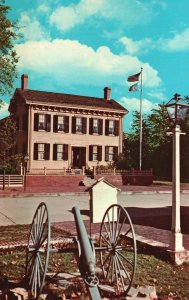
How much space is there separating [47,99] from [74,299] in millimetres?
31783

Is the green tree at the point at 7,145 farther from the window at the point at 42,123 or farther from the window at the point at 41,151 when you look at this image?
the window at the point at 42,123

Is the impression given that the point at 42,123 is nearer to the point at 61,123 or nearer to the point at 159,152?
the point at 61,123

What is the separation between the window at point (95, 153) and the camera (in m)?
37.8

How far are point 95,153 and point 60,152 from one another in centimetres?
409

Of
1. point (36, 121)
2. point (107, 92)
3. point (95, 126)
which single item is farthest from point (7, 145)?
point (107, 92)

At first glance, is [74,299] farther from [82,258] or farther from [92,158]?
[92,158]

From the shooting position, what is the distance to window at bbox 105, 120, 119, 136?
3878 centimetres

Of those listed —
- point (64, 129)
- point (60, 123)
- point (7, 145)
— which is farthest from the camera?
point (64, 129)

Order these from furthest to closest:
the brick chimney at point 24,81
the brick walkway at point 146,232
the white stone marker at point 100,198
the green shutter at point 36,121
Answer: the brick chimney at point 24,81 < the green shutter at point 36,121 < the brick walkway at point 146,232 < the white stone marker at point 100,198

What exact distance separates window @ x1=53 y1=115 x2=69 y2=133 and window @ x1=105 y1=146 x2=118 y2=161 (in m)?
5.30

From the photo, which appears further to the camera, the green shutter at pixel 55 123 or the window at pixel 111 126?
the window at pixel 111 126

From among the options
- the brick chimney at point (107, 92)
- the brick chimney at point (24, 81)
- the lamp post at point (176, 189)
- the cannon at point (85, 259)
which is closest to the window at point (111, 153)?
the brick chimney at point (107, 92)

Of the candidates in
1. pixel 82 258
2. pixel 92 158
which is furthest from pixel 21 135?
pixel 82 258

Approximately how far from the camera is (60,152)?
36281mm
